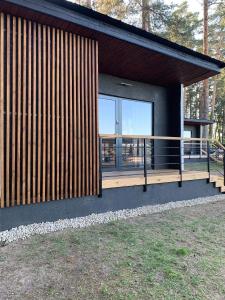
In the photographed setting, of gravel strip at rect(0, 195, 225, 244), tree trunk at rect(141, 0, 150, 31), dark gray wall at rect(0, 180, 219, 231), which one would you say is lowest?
gravel strip at rect(0, 195, 225, 244)

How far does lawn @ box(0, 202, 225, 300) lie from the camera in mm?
2150

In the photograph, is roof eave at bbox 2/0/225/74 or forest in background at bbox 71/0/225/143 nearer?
roof eave at bbox 2/0/225/74

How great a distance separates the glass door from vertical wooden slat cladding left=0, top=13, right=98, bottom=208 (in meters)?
1.87

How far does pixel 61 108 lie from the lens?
159 inches

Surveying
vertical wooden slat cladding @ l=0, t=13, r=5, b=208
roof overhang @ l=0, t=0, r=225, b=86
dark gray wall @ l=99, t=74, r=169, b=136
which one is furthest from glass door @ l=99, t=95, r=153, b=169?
vertical wooden slat cladding @ l=0, t=13, r=5, b=208

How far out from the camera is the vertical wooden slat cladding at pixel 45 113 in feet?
11.7

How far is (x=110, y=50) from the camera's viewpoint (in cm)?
493

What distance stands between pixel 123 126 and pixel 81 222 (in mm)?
3335

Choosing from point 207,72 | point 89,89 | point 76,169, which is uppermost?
point 207,72

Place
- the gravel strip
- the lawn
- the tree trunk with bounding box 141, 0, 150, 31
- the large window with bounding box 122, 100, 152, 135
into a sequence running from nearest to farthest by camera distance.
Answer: the lawn
the gravel strip
the large window with bounding box 122, 100, 152, 135
the tree trunk with bounding box 141, 0, 150, 31

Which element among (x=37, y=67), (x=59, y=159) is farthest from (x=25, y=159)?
(x=37, y=67)

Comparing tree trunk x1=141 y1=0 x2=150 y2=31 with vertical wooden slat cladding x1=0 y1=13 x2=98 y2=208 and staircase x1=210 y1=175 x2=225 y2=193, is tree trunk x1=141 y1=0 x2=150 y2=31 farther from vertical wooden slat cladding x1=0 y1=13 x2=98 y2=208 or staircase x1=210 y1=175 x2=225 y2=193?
vertical wooden slat cladding x1=0 y1=13 x2=98 y2=208

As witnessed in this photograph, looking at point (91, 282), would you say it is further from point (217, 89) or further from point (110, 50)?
point (217, 89)

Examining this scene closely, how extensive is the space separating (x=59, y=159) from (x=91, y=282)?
210 cm
